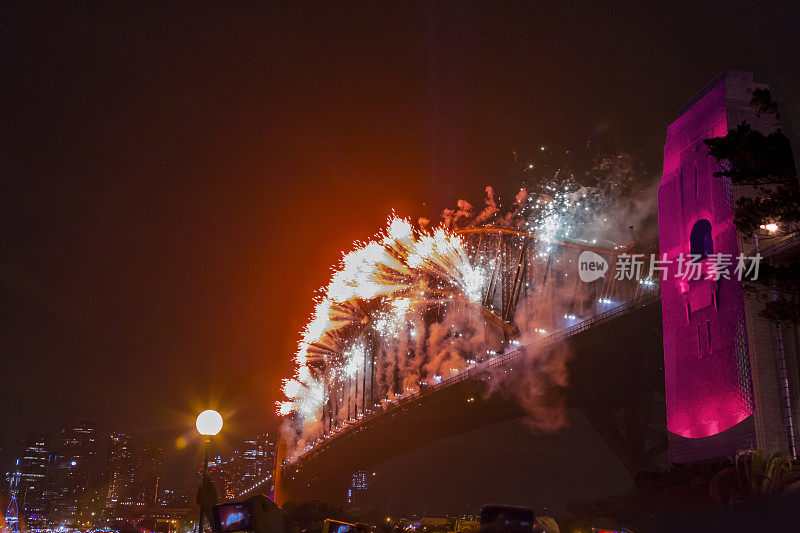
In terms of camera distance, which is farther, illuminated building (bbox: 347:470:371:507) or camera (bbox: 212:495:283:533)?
illuminated building (bbox: 347:470:371:507)

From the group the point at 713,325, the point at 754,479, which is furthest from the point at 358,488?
the point at 754,479

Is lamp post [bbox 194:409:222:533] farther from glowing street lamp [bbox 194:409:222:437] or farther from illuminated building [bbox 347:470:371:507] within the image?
illuminated building [bbox 347:470:371:507]

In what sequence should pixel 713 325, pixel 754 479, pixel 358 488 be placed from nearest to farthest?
pixel 754 479, pixel 713 325, pixel 358 488

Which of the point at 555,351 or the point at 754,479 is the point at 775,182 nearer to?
the point at 754,479

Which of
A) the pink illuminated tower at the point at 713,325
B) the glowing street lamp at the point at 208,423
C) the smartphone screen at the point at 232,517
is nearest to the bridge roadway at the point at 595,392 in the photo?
the pink illuminated tower at the point at 713,325

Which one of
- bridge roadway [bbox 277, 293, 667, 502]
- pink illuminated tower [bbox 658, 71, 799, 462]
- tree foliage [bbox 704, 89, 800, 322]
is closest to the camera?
tree foliage [bbox 704, 89, 800, 322]

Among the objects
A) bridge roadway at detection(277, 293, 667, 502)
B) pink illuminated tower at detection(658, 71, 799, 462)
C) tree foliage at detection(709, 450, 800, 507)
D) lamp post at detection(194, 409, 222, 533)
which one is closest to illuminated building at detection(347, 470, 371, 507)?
bridge roadway at detection(277, 293, 667, 502)
